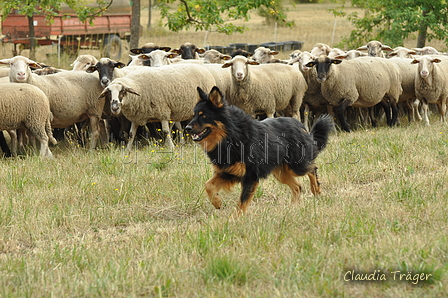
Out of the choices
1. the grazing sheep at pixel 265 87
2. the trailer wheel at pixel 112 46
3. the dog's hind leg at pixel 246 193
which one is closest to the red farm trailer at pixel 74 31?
the trailer wheel at pixel 112 46

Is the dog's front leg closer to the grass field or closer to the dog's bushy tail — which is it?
the grass field

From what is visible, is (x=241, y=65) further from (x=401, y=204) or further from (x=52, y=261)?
(x=52, y=261)

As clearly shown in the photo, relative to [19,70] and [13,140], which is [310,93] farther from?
[13,140]

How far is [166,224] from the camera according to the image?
5.59m

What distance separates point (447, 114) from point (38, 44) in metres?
15.8

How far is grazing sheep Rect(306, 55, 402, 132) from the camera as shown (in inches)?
490

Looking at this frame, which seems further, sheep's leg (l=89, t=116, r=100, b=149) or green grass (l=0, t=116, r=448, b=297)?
sheep's leg (l=89, t=116, r=100, b=149)

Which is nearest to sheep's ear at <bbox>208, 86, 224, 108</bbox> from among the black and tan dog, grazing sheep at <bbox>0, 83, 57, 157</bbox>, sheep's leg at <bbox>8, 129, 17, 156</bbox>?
the black and tan dog

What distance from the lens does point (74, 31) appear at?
80.1 ft

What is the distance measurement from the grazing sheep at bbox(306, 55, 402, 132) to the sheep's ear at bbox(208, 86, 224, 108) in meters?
7.22

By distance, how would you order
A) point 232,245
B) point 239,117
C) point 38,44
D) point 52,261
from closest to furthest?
point 52,261 → point 232,245 → point 239,117 → point 38,44

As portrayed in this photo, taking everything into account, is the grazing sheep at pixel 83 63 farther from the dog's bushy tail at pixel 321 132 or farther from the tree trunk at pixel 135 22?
the dog's bushy tail at pixel 321 132

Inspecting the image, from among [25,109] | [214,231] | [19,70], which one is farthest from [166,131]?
[214,231]

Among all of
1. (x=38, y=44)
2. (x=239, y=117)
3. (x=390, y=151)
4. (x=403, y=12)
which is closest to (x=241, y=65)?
(x=390, y=151)
